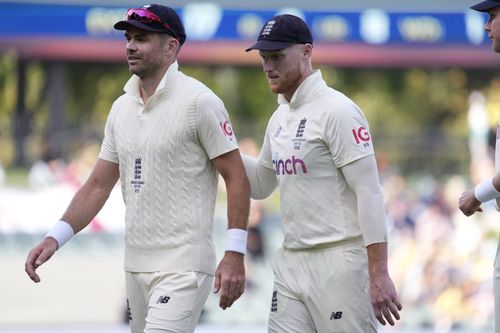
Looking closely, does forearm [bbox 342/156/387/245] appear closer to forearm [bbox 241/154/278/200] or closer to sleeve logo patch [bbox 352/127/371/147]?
sleeve logo patch [bbox 352/127/371/147]

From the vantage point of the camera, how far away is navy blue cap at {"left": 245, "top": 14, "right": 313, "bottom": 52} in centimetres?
538

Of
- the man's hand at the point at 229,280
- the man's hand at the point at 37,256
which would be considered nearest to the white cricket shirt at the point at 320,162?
the man's hand at the point at 229,280

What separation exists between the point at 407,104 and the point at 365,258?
65.4ft

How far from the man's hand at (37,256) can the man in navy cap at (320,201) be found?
1.06 metres

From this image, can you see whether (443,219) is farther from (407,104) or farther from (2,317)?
(407,104)

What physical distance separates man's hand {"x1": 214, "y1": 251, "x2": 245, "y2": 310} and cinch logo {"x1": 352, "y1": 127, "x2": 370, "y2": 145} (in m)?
0.74

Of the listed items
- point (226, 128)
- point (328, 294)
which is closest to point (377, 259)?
point (328, 294)

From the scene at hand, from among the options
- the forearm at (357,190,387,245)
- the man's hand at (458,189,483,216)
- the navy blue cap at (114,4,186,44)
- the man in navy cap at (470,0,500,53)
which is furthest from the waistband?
the navy blue cap at (114,4,186,44)

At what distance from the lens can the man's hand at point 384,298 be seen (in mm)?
5125

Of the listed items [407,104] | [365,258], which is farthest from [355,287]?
[407,104]

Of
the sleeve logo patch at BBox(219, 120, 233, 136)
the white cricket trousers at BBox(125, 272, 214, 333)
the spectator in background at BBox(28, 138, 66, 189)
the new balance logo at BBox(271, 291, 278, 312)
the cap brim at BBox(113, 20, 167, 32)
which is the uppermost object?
the cap brim at BBox(113, 20, 167, 32)

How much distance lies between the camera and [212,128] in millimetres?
5355

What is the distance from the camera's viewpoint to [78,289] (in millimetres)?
14547

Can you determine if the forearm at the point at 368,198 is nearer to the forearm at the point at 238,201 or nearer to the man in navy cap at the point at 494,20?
the forearm at the point at 238,201
